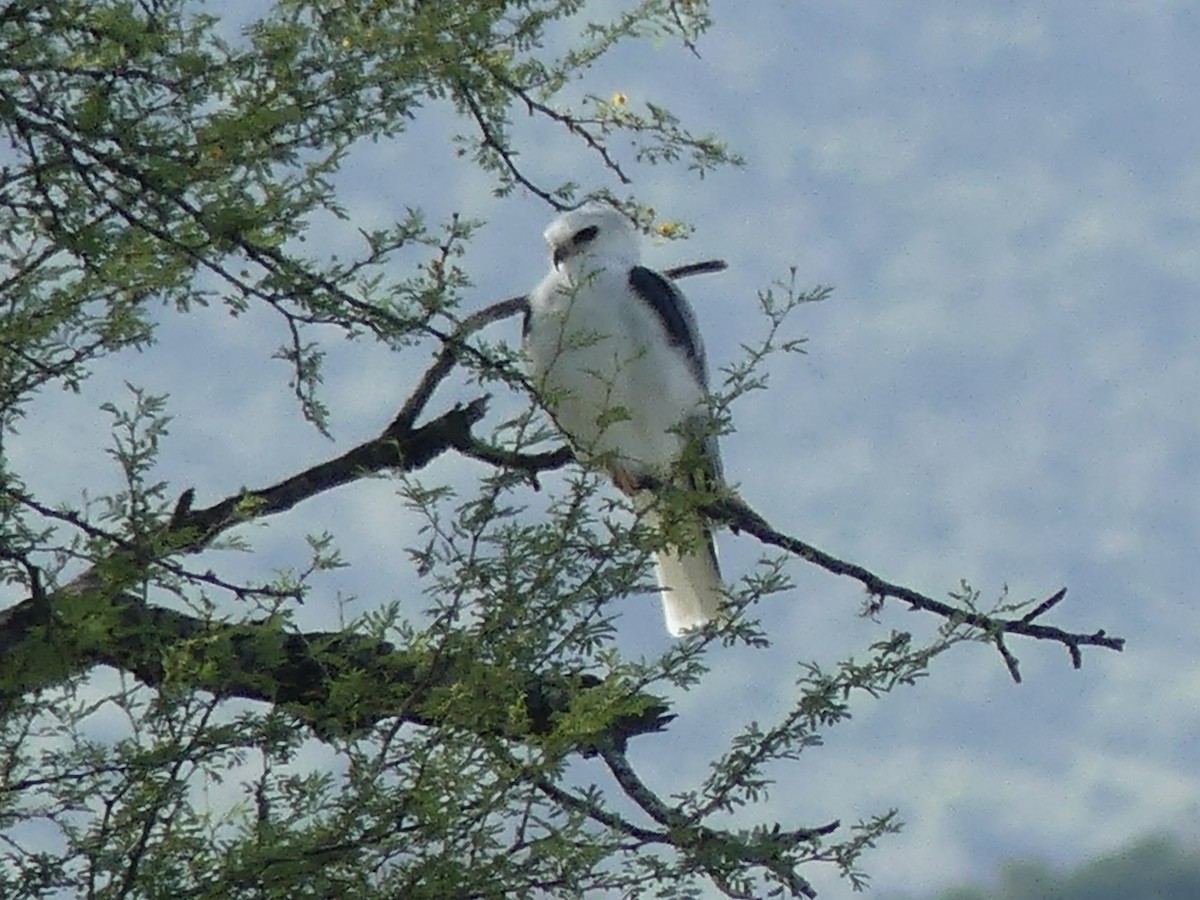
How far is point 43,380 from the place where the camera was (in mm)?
4109

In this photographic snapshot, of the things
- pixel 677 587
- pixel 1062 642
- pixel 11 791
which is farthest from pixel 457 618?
pixel 677 587

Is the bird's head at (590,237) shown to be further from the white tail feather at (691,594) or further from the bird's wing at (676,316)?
the white tail feather at (691,594)

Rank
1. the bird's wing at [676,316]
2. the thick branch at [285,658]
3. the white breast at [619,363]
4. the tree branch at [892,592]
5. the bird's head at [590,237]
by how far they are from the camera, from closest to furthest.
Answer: the thick branch at [285,658] < the tree branch at [892,592] < the white breast at [619,363] < the bird's wing at [676,316] < the bird's head at [590,237]

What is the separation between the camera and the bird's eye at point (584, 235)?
19.0 feet

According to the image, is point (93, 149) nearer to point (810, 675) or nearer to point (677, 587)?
point (810, 675)

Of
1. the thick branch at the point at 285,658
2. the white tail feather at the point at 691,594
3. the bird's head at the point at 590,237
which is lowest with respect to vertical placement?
the thick branch at the point at 285,658

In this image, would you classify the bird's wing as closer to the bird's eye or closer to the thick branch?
the bird's eye

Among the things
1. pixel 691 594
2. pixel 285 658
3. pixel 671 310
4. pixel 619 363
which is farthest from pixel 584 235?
pixel 285 658

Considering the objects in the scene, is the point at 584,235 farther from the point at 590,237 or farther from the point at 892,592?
the point at 892,592

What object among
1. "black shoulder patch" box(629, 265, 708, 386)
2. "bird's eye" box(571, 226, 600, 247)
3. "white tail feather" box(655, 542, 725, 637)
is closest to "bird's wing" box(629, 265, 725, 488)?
"black shoulder patch" box(629, 265, 708, 386)

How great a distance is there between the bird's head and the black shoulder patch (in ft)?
0.30

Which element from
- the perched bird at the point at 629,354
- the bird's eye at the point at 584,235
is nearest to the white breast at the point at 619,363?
the perched bird at the point at 629,354

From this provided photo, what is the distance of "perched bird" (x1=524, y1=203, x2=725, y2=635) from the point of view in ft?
18.3

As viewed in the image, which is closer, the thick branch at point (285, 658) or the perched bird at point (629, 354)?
the thick branch at point (285, 658)
